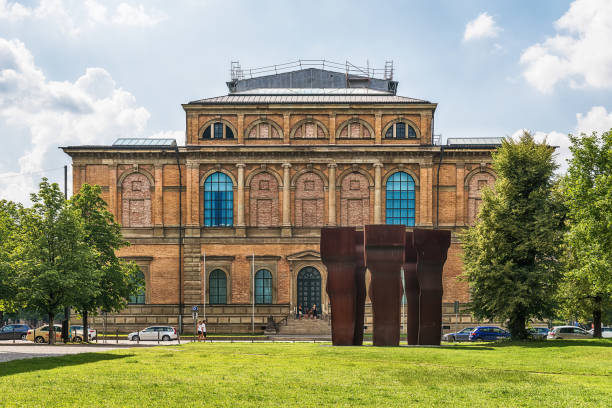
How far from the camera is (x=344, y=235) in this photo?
34.1m

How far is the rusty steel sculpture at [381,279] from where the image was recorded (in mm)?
33562

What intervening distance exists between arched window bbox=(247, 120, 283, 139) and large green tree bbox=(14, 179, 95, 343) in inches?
884

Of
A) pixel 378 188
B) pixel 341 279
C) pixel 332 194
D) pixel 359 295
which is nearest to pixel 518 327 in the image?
pixel 359 295

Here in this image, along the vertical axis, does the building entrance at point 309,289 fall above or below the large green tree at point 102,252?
below

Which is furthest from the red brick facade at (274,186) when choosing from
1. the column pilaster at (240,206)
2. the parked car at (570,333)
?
the parked car at (570,333)

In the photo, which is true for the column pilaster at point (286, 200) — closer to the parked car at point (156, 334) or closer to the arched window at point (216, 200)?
the arched window at point (216, 200)

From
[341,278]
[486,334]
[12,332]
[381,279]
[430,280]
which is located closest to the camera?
[381,279]

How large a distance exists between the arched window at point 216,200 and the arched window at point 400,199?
13650 mm

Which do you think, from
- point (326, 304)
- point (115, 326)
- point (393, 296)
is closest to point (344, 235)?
point (393, 296)

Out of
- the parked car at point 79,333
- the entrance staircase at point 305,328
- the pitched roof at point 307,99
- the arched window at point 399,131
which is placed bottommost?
the entrance staircase at point 305,328

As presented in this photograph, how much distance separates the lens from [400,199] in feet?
196

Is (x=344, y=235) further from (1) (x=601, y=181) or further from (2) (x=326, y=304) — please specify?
(2) (x=326, y=304)

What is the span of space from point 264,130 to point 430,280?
2952 cm

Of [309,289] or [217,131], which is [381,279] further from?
[217,131]
